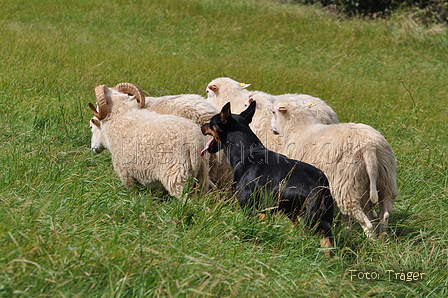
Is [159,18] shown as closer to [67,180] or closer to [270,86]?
[270,86]

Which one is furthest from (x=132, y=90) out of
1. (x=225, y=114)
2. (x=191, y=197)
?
(x=191, y=197)

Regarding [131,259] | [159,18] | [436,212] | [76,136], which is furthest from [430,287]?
[159,18]

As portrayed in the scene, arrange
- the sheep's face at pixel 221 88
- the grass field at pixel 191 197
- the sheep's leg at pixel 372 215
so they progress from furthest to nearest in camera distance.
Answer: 1. the sheep's face at pixel 221 88
2. the sheep's leg at pixel 372 215
3. the grass field at pixel 191 197

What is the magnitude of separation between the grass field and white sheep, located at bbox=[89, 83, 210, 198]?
0.87 feet

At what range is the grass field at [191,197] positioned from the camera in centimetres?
318

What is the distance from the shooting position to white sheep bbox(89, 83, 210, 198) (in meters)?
5.04

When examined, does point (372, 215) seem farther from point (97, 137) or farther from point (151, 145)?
point (97, 137)

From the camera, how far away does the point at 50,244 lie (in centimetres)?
320

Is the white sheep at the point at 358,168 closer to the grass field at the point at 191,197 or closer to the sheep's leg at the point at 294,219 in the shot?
the grass field at the point at 191,197

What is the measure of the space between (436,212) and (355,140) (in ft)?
4.56

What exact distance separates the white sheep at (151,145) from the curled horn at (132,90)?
38 cm

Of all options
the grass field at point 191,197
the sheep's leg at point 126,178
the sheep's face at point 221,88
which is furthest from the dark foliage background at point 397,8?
the sheep's leg at point 126,178

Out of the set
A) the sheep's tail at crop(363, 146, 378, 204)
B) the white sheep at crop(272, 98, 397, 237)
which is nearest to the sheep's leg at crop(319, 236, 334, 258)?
the white sheep at crop(272, 98, 397, 237)

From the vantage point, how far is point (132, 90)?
6.41 m
